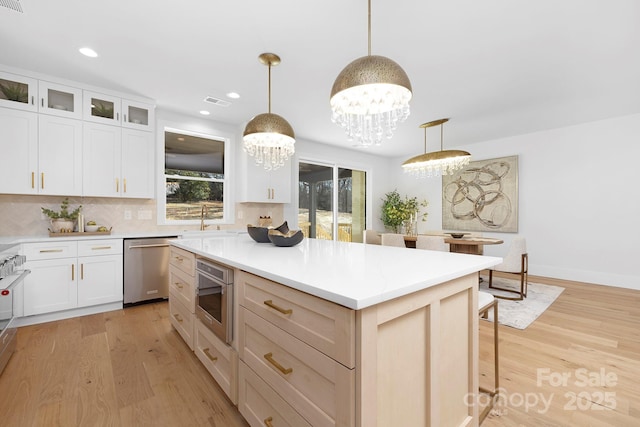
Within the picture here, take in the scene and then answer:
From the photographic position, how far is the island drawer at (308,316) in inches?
33.7

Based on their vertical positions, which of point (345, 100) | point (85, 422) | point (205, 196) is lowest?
point (85, 422)

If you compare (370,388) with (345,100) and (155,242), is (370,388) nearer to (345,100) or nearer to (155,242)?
(345,100)

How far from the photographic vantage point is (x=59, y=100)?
3.16 meters

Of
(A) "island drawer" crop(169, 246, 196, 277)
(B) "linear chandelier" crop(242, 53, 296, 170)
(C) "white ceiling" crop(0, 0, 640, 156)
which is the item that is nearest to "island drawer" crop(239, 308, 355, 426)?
(A) "island drawer" crop(169, 246, 196, 277)

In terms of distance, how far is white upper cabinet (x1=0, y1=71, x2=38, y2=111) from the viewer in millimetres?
2871

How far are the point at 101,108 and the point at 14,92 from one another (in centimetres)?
72

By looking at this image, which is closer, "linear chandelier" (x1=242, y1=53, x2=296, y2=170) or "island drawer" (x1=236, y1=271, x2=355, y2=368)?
"island drawer" (x1=236, y1=271, x2=355, y2=368)

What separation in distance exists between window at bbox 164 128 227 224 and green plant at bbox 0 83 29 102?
1475mm

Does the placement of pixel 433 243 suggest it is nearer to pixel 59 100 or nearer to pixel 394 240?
pixel 394 240

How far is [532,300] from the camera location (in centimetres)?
358

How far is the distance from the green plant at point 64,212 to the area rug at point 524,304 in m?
4.96

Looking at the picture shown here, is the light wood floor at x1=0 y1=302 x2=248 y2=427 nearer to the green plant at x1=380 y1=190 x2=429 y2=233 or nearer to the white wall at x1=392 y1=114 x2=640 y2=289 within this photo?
the green plant at x1=380 y1=190 x2=429 y2=233

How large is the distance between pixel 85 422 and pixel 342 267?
65.7 inches

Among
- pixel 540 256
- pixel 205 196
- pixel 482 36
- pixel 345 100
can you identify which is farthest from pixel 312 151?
pixel 540 256
